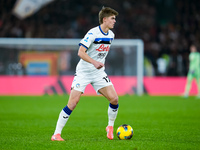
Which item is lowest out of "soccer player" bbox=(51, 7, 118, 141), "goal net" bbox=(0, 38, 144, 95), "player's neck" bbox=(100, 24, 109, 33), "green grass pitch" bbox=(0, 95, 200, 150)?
"goal net" bbox=(0, 38, 144, 95)

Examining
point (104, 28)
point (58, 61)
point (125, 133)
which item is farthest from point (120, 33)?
point (125, 133)

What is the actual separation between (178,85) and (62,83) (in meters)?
6.06

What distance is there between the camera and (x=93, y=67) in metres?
6.18

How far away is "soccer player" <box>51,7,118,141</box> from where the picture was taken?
5965 millimetres

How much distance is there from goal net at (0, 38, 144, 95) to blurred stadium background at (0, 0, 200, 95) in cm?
5

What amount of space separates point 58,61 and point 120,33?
595 cm

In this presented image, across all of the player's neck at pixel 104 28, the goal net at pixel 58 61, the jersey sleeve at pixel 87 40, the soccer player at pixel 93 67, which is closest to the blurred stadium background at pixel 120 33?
the goal net at pixel 58 61

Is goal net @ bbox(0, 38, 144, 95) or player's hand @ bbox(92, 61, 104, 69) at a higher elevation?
player's hand @ bbox(92, 61, 104, 69)

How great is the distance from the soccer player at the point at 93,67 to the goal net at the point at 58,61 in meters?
12.9

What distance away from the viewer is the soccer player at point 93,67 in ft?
19.6

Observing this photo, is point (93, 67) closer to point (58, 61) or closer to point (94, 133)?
point (94, 133)

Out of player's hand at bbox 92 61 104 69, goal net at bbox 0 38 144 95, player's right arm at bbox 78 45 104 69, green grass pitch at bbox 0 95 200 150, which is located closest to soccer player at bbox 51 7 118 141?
player's right arm at bbox 78 45 104 69

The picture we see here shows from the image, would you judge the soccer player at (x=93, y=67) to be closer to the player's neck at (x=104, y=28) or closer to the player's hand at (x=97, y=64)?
the player's neck at (x=104, y=28)

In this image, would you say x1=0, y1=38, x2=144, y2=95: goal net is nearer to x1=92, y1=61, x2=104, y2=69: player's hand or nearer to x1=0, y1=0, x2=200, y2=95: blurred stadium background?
x1=0, y1=0, x2=200, y2=95: blurred stadium background
